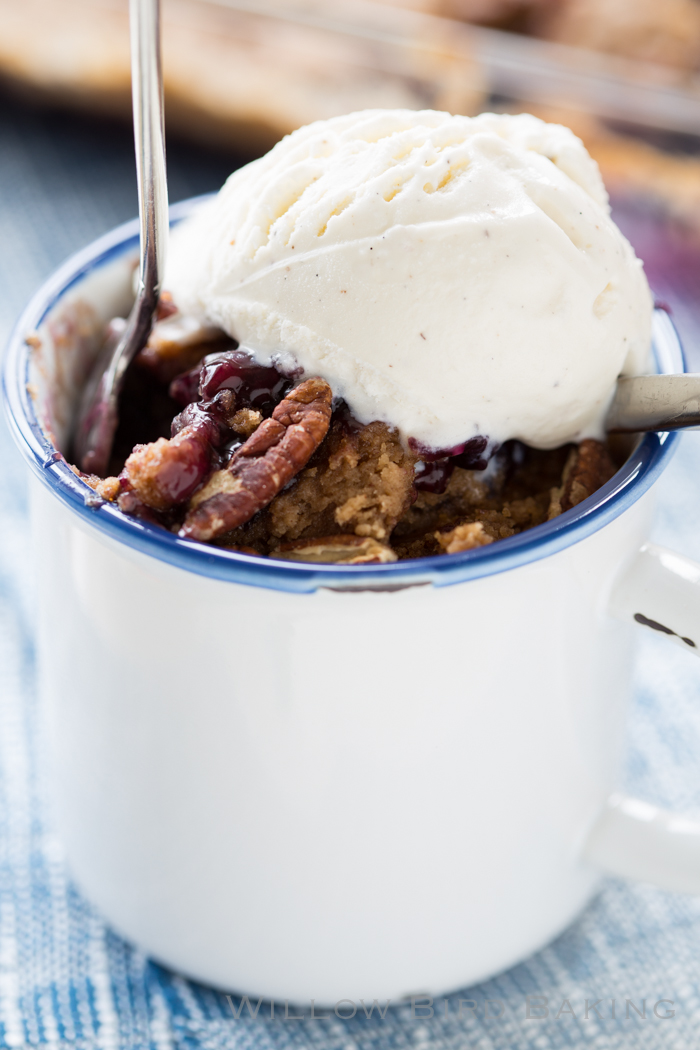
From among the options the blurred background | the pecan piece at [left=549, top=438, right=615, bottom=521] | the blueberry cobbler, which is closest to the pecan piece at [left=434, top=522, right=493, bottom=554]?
the blueberry cobbler

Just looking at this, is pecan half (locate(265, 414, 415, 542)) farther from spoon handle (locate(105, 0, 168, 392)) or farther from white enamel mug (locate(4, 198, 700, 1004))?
spoon handle (locate(105, 0, 168, 392))

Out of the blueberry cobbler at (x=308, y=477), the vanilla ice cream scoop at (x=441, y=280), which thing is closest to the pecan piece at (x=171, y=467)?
the blueberry cobbler at (x=308, y=477)

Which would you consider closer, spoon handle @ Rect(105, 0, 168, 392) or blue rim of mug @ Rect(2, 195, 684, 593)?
blue rim of mug @ Rect(2, 195, 684, 593)

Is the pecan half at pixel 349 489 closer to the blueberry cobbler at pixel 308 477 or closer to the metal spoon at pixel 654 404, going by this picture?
the blueberry cobbler at pixel 308 477

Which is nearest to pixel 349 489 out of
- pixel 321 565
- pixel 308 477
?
pixel 308 477

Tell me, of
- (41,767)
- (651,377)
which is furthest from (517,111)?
(41,767)
